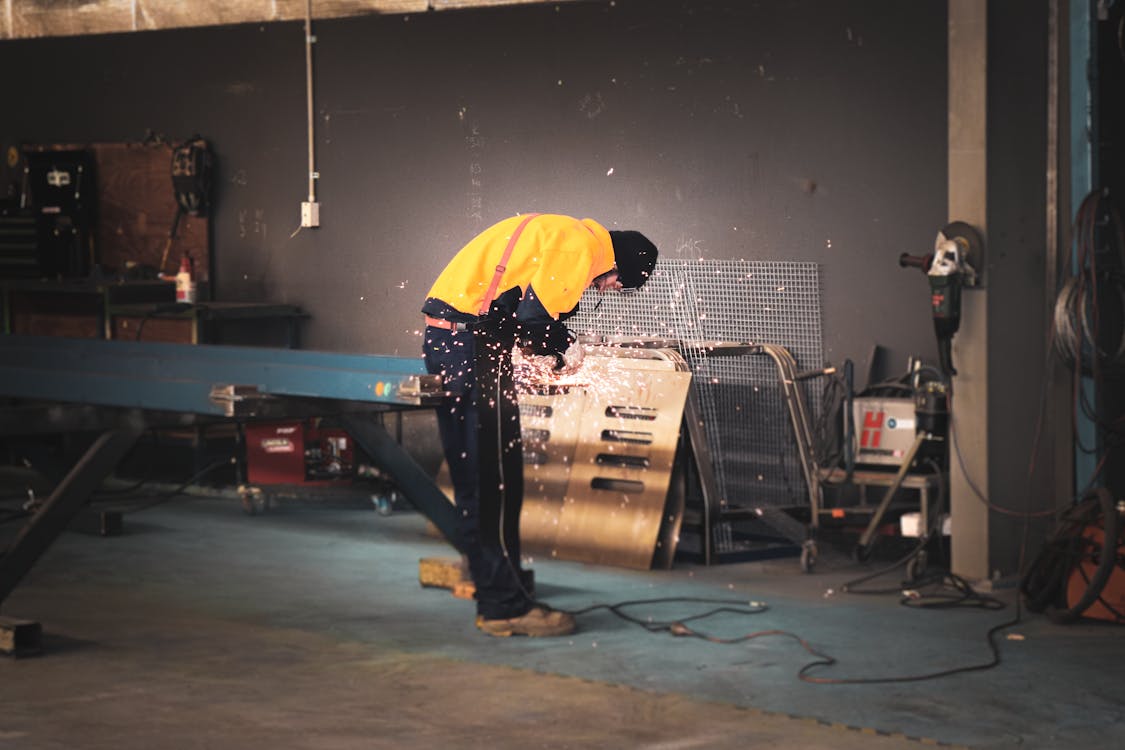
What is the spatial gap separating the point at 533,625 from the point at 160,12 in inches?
210

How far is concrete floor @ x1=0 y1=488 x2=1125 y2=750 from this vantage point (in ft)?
15.3

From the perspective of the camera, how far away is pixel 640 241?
583 cm

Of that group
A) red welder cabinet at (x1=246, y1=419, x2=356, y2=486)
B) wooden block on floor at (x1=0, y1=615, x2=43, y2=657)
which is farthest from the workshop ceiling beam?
wooden block on floor at (x1=0, y1=615, x2=43, y2=657)

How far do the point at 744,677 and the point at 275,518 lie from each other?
369cm

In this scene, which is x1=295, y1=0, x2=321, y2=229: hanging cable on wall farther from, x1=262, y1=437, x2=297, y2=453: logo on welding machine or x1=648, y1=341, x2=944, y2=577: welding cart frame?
x1=648, y1=341, x2=944, y2=577: welding cart frame

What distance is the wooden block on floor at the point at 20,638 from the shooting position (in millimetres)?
5473

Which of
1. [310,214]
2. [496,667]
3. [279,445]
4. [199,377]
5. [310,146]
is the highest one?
[310,146]

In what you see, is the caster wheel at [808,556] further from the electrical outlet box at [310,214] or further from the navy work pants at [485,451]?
the electrical outlet box at [310,214]

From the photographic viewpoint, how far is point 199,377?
5.93 meters

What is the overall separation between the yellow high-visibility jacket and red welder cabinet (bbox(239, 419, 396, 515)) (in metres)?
2.74

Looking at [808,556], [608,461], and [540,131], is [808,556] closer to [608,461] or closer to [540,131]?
[608,461]

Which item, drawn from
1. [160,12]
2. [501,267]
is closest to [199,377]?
[501,267]

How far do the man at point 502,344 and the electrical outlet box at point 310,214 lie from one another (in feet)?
10.3

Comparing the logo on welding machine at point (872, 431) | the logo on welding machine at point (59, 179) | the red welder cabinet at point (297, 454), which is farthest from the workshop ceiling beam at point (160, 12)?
the logo on welding machine at point (872, 431)
